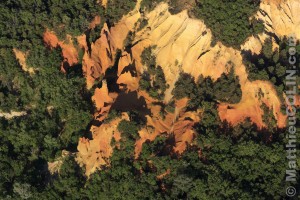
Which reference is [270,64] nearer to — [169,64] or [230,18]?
[230,18]

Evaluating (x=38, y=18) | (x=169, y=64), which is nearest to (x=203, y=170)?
(x=169, y=64)

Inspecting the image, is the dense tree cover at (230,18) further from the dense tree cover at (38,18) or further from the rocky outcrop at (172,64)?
the dense tree cover at (38,18)


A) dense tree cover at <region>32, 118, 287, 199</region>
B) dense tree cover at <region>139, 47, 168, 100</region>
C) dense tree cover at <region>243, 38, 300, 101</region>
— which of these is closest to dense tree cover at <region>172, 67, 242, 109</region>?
dense tree cover at <region>139, 47, 168, 100</region>

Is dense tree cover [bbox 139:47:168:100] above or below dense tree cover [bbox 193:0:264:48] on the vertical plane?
below

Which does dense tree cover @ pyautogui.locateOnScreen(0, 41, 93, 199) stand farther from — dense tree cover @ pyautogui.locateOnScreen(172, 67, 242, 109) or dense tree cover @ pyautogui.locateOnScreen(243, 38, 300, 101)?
dense tree cover @ pyautogui.locateOnScreen(243, 38, 300, 101)

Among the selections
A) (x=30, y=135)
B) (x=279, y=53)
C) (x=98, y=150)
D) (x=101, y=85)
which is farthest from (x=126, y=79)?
(x=279, y=53)
